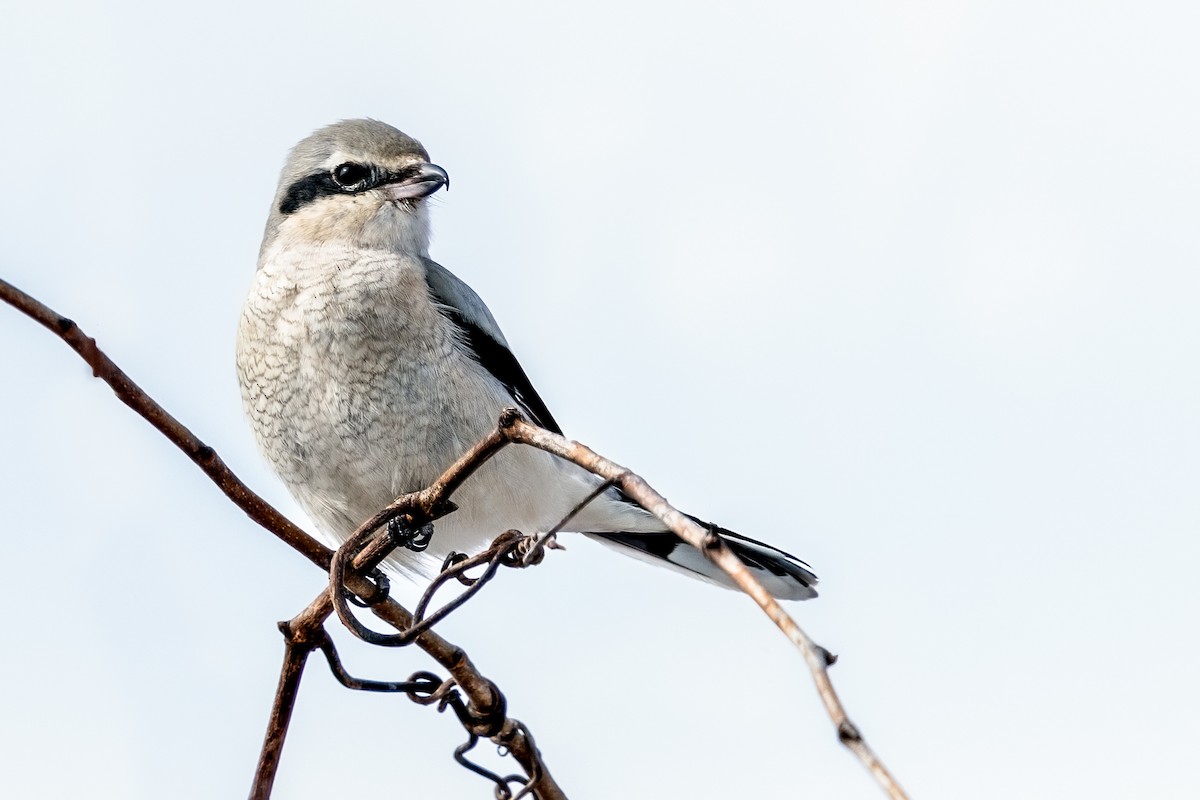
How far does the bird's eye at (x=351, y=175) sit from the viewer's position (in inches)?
174

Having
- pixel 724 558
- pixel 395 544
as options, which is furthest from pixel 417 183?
pixel 724 558

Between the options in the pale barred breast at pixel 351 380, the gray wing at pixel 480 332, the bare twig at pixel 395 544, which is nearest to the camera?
the bare twig at pixel 395 544

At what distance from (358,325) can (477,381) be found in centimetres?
41

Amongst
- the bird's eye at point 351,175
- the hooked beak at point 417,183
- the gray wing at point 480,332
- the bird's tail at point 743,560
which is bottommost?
the bird's tail at point 743,560

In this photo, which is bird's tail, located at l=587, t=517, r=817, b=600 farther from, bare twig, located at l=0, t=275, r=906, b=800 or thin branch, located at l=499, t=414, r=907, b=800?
thin branch, located at l=499, t=414, r=907, b=800

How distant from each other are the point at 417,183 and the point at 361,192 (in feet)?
0.64

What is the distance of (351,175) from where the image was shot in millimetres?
4445

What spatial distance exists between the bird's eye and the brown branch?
88.0 inches

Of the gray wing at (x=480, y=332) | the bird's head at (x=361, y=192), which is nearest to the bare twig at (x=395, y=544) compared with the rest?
the gray wing at (x=480, y=332)

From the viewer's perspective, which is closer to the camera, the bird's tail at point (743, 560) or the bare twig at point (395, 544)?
the bare twig at point (395, 544)

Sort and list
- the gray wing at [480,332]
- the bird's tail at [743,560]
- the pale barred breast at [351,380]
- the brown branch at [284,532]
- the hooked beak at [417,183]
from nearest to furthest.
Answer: the brown branch at [284,532] < the pale barred breast at [351,380] < the bird's tail at [743,560] < the gray wing at [480,332] < the hooked beak at [417,183]

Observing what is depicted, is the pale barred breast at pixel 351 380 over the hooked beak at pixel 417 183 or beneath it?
beneath

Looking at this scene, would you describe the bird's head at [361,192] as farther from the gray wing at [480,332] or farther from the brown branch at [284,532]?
the brown branch at [284,532]

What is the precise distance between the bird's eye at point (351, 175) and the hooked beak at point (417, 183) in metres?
0.09
